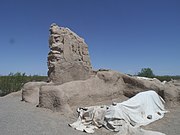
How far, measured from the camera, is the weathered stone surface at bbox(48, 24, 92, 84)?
537 inches

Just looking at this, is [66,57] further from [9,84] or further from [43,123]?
[9,84]

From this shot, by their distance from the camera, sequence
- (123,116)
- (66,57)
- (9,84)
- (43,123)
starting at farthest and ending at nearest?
(9,84) → (66,57) → (123,116) → (43,123)

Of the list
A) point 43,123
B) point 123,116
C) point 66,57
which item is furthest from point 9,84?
point 123,116

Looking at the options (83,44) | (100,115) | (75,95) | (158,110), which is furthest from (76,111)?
(83,44)

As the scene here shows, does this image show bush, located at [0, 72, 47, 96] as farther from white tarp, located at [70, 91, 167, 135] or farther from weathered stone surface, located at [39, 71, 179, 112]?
white tarp, located at [70, 91, 167, 135]

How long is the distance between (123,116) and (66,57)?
5938 mm

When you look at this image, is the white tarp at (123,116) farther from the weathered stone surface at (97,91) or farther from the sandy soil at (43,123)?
the weathered stone surface at (97,91)

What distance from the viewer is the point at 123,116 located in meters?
9.13

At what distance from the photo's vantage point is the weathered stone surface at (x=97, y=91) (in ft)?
35.1

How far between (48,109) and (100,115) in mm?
2778

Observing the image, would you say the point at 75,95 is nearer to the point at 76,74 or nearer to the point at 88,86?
the point at 88,86

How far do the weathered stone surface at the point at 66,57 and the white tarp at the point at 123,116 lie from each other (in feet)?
12.9

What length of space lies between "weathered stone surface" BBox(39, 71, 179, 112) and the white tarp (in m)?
1.16

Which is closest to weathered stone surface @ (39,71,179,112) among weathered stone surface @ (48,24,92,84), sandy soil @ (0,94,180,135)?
sandy soil @ (0,94,180,135)
